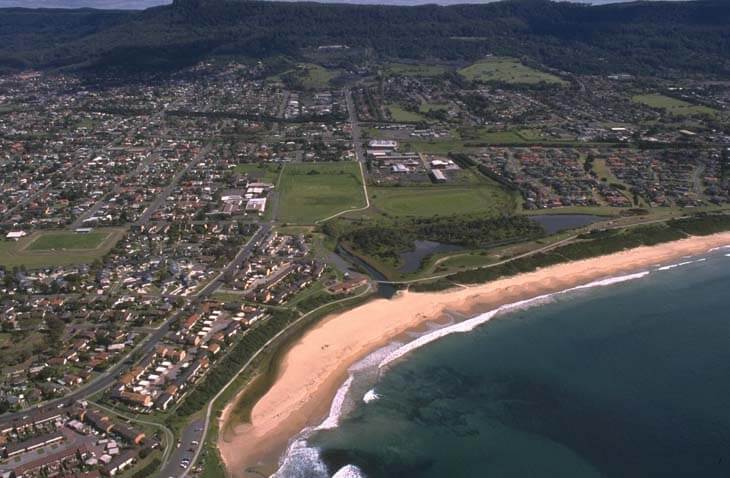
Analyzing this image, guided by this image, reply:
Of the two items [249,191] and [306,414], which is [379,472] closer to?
[306,414]

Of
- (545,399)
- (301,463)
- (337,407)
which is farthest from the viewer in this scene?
(545,399)

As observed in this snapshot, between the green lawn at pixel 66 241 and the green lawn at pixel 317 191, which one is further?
the green lawn at pixel 317 191

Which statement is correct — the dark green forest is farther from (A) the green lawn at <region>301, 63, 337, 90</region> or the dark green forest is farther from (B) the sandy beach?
(B) the sandy beach

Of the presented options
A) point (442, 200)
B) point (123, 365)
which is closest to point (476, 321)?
point (123, 365)

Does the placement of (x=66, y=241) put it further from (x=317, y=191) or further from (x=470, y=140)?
(x=470, y=140)

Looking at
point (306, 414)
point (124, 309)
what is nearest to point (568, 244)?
point (306, 414)

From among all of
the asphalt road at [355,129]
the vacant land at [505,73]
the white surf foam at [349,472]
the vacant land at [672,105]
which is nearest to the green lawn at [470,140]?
the asphalt road at [355,129]

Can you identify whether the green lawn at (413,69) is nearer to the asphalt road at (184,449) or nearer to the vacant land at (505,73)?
the vacant land at (505,73)

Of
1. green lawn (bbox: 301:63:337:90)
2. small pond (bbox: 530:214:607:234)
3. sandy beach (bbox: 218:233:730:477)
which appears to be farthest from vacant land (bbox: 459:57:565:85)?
sandy beach (bbox: 218:233:730:477)
